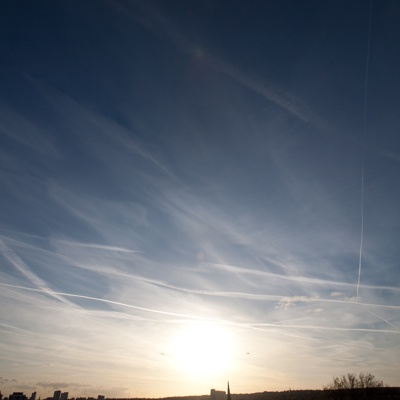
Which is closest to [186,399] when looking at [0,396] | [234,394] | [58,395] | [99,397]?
[234,394]

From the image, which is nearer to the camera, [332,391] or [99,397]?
[332,391]

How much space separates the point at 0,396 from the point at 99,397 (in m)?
60.3

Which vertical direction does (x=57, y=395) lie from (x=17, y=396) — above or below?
below

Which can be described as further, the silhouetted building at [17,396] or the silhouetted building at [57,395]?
the silhouetted building at [57,395]

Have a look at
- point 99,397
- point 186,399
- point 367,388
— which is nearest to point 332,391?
point 367,388

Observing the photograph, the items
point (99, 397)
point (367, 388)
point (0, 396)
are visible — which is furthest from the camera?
point (0, 396)

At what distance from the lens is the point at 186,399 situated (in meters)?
200

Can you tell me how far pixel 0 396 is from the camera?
177 metres

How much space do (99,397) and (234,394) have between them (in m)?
81.7

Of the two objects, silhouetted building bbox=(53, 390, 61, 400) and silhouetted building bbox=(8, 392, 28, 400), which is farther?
silhouetted building bbox=(53, 390, 61, 400)

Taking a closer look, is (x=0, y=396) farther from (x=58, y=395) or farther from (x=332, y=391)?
(x=332, y=391)

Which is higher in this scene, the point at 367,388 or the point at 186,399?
the point at 367,388

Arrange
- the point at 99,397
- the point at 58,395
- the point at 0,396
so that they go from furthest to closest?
the point at 58,395
the point at 0,396
the point at 99,397

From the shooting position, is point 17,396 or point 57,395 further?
point 57,395
